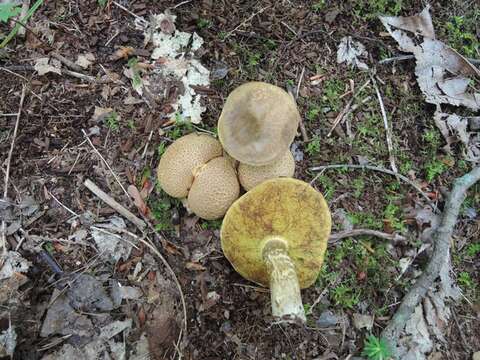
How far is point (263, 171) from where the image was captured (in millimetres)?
2826

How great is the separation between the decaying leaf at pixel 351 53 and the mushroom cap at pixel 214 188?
57.7 inches

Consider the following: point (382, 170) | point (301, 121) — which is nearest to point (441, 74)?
point (382, 170)

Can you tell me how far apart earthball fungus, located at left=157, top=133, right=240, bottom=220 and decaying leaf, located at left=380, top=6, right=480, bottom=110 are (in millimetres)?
1909

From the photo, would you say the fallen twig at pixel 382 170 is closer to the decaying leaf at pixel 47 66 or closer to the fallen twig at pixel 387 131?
the fallen twig at pixel 387 131

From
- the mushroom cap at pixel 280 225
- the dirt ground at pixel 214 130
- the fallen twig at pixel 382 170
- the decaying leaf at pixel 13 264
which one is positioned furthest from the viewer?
the fallen twig at pixel 382 170

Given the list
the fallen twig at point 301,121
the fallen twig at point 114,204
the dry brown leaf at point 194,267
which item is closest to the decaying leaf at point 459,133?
the fallen twig at point 301,121

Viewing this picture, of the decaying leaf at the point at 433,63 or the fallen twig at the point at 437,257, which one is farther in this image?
the decaying leaf at the point at 433,63

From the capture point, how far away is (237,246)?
2.84m

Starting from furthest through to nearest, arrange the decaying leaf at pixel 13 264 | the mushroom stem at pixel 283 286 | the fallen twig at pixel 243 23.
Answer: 1. the fallen twig at pixel 243 23
2. the decaying leaf at pixel 13 264
3. the mushroom stem at pixel 283 286

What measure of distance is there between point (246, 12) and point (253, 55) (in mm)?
397

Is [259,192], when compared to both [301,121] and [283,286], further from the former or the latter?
[301,121]

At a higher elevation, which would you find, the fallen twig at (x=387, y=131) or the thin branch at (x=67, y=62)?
the thin branch at (x=67, y=62)

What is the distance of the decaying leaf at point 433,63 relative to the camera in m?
3.63

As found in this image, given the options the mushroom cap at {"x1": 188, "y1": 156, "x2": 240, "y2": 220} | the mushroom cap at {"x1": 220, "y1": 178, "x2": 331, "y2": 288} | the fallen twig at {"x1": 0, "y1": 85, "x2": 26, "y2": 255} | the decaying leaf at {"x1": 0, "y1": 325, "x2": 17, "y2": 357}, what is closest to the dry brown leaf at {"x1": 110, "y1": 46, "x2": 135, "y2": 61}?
the fallen twig at {"x1": 0, "y1": 85, "x2": 26, "y2": 255}
